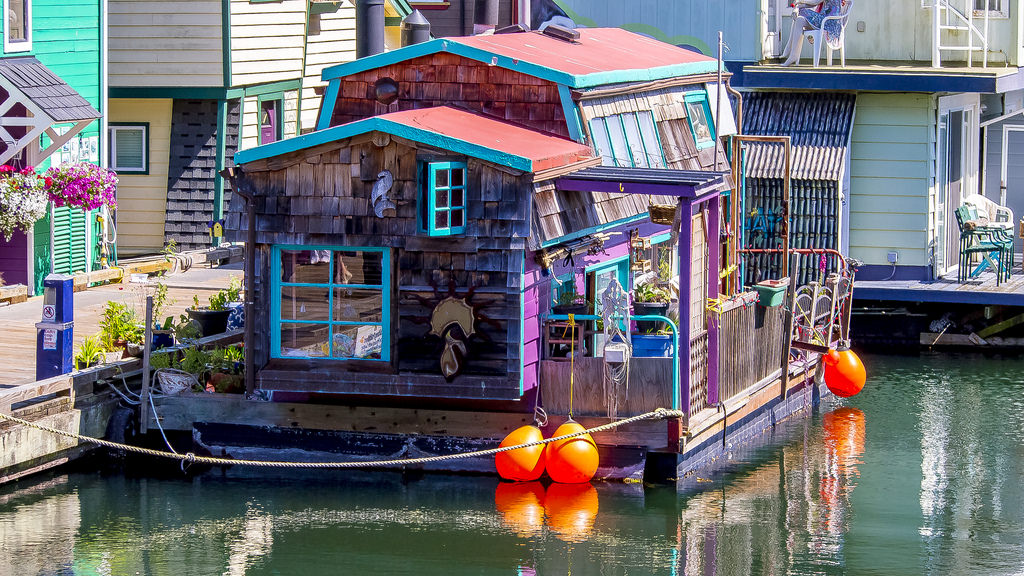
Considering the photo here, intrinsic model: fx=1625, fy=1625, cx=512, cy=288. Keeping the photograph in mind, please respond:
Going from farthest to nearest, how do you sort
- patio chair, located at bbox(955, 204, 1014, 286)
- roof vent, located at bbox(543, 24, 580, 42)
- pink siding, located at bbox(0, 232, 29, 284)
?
patio chair, located at bbox(955, 204, 1014, 286)
pink siding, located at bbox(0, 232, 29, 284)
roof vent, located at bbox(543, 24, 580, 42)

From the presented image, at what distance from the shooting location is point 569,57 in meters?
19.1

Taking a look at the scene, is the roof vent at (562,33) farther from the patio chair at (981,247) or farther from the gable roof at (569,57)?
the patio chair at (981,247)

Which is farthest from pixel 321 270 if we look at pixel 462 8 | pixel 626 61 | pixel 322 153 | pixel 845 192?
pixel 462 8

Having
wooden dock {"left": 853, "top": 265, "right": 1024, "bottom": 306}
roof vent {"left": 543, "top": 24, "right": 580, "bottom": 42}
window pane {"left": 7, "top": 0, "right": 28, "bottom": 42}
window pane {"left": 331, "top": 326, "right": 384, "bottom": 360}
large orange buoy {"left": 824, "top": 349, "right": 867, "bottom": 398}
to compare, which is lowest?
large orange buoy {"left": 824, "top": 349, "right": 867, "bottom": 398}

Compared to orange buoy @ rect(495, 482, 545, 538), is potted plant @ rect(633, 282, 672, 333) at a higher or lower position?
higher

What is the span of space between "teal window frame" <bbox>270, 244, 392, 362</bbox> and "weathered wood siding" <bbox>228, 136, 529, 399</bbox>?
75 mm

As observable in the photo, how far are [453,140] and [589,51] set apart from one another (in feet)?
16.1

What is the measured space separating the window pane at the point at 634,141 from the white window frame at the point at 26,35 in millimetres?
8377

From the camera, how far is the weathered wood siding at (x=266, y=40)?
86.9 feet

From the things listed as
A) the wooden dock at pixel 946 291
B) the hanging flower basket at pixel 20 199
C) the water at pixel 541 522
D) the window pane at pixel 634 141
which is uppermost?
the window pane at pixel 634 141

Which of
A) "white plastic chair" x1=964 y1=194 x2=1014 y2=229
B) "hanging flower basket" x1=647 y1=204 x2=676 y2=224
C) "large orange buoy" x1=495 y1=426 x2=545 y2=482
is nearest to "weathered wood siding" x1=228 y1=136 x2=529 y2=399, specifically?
"large orange buoy" x1=495 y1=426 x2=545 y2=482

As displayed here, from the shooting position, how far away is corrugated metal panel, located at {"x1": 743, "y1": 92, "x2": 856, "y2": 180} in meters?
24.7

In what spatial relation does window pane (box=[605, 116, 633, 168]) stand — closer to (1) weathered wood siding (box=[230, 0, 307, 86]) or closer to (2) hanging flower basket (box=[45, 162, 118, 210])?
(2) hanging flower basket (box=[45, 162, 118, 210])

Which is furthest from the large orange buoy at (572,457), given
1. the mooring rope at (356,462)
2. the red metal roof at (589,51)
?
the red metal roof at (589,51)
